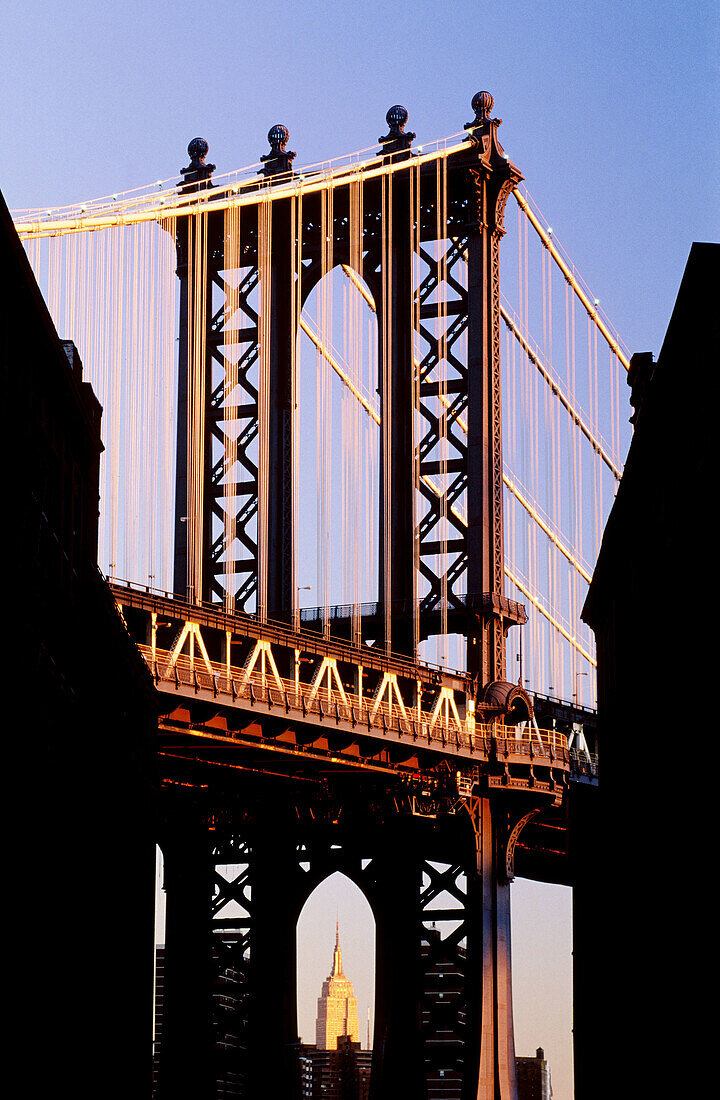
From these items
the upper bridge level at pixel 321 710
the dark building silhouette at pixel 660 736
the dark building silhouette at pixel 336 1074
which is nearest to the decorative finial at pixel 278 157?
the upper bridge level at pixel 321 710

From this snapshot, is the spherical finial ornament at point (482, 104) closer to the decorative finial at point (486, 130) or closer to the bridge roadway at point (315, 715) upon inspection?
the decorative finial at point (486, 130)

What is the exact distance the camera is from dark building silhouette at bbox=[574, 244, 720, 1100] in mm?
28703

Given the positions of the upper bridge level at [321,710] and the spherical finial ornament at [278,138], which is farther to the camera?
the spherical finial ornament at [278,138]

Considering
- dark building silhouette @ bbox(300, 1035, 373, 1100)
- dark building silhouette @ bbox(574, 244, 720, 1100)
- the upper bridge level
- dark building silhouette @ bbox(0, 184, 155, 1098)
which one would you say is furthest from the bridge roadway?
dark building silhouette @ bbox(300, 1035, 373, 1100)

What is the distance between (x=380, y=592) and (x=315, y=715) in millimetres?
8922

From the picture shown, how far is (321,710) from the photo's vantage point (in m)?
60.3

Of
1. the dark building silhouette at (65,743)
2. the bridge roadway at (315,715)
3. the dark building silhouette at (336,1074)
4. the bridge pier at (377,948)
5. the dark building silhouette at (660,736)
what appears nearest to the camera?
the dark building silhouette at (660,736)

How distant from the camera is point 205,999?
2744 inches

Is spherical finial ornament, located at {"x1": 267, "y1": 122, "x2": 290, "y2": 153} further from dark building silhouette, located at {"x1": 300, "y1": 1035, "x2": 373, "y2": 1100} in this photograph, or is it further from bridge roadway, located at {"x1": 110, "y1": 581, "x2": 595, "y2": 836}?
dark building silhouette, located at {"x1": 300, "y1": 1035, "x2": 373, "y2": 1100}

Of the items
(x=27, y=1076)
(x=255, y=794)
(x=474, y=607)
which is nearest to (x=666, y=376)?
(x=27, y=1076)

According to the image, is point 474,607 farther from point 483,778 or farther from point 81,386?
point 81,386

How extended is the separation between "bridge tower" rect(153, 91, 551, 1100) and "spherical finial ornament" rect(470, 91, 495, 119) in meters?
0.07

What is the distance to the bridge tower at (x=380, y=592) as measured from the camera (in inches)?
2665

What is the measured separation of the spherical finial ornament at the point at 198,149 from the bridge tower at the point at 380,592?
0.08 metres
